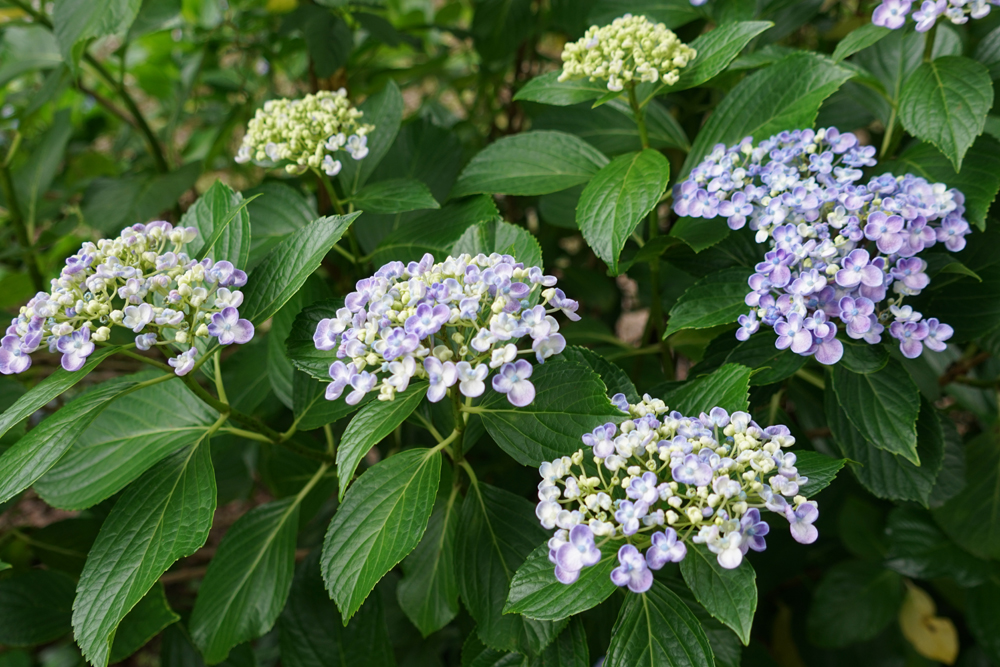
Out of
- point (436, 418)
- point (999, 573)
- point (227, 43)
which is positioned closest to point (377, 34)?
point (227, 43)

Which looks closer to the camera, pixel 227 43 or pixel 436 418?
pixel 436 418

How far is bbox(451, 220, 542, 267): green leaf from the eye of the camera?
3.12ft

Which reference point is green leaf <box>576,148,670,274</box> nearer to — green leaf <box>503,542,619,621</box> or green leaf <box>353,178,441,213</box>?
green leaf <box>353,178,441,213</box>

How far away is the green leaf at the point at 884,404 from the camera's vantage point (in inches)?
37.8

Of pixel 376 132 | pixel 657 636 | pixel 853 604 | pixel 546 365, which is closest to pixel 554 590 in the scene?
pixel 657 636

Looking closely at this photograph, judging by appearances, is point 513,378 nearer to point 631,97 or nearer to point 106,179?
point 631,97

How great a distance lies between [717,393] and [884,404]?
0.29 m

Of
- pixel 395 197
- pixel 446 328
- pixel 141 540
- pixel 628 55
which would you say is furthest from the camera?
pixel 395 197

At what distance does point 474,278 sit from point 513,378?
0.39ft

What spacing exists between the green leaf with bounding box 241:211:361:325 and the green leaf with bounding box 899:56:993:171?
0.80 metres

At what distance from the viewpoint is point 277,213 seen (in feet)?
4.10

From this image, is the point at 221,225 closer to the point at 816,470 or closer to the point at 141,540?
the point at 141,540

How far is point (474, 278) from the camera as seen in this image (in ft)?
2.53

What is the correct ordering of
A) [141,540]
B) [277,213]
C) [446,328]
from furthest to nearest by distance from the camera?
[277,213], [141,540], [446,328]
